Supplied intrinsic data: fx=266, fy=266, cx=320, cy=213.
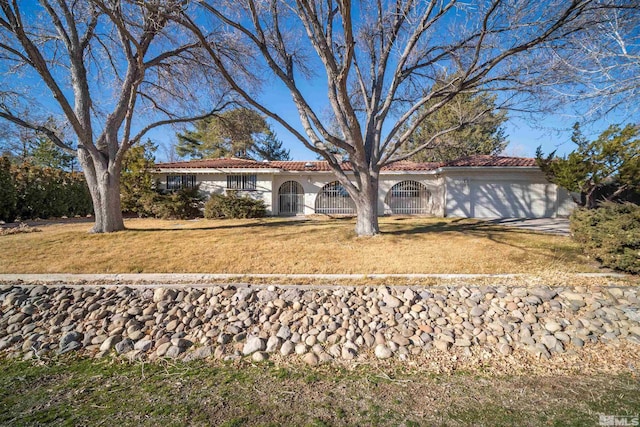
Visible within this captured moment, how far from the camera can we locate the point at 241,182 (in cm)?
1591

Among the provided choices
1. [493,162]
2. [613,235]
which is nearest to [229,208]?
[613,235]

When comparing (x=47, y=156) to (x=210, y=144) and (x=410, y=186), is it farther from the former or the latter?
(x=410, y=186)

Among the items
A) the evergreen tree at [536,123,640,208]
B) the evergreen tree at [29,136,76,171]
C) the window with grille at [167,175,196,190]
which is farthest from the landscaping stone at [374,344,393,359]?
the evergreen tree at [29,136,76,171]

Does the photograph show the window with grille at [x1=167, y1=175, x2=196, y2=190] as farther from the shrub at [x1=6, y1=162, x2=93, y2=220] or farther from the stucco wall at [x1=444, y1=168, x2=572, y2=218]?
the stucco wall at [x1=444, y1=168, x2=572, y2=218]

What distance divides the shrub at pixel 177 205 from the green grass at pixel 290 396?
1153 cm

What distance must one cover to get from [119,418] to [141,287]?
8.23ft

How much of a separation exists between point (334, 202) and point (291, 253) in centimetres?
1026

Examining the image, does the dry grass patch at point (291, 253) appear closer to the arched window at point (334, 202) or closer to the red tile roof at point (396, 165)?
the red tile roof at point (396, 165)

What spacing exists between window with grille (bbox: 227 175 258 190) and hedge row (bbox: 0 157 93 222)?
8613mm

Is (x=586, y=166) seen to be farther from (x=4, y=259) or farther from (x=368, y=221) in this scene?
(x=4, y=259)

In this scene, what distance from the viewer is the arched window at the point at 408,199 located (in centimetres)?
1616

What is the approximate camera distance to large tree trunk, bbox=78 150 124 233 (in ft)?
28.0

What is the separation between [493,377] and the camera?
2.90 meters

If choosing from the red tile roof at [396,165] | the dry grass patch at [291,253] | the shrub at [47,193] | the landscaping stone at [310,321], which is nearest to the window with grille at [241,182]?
the red tile roof at [396,165]
